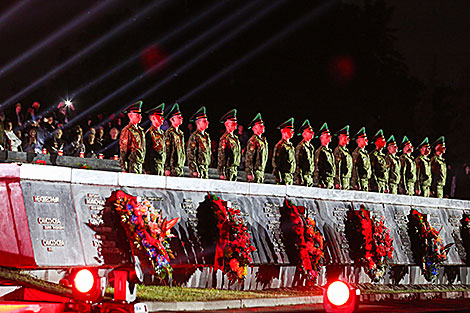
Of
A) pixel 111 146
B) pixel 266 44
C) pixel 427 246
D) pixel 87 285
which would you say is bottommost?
pixel 87 285

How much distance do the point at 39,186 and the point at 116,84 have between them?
750 inches

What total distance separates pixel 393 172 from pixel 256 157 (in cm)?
567

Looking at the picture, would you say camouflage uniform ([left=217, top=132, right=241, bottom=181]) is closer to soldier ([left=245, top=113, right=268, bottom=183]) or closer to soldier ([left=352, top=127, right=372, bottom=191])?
soldier ([left=245, top=113, right=268, bottom=183])

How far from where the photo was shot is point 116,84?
3028cm

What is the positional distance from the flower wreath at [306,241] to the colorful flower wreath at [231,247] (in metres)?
1.79

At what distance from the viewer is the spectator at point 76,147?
20.6 m

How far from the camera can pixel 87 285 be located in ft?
19.7

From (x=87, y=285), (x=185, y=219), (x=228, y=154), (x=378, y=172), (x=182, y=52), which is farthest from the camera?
(x=182, y=52)

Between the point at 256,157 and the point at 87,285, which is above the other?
the point at 256,157

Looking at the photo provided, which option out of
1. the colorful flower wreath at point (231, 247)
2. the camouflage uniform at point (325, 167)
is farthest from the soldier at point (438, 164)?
the colorful flower wreath at point (231, 247)

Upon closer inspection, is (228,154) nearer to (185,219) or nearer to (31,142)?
(185,219)

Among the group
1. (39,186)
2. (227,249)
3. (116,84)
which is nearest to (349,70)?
(116,84)

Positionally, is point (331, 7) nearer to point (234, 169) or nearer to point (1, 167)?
point (234, 169)

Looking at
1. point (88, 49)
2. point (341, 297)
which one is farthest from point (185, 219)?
point (88, 49)
